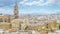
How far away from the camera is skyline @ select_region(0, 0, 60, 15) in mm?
1348

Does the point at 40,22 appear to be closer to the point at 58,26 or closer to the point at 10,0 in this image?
the point at 58,26

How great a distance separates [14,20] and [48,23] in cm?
42

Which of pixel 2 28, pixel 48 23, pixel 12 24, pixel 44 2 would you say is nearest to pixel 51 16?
pixel 48 23

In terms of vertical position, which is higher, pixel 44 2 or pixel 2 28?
pixel 44 2

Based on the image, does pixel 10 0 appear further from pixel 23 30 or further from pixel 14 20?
pixel 23 30

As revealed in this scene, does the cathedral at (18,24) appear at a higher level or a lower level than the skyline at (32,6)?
lower

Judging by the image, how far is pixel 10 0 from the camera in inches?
53.7

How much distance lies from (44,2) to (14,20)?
1.43ft

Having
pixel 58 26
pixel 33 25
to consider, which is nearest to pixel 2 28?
pixel 33 25

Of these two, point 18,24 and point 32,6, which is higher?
point 32,6

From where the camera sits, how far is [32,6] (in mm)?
1363

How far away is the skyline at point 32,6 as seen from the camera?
4.42 ft

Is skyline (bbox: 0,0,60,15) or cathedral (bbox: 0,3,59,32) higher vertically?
skyline (bbox: 0,0,60,15)

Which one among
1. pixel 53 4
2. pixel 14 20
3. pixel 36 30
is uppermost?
pixel 53 4
